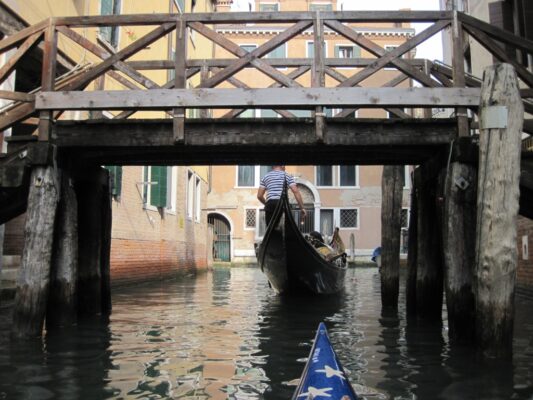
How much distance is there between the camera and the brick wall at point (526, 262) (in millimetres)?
7559

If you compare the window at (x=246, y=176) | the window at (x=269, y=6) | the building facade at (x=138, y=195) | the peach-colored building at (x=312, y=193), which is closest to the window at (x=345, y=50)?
the peach-colored building at (x=312, y=193)

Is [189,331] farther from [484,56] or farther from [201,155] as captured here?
[484,56]

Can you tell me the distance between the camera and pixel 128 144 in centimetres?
459

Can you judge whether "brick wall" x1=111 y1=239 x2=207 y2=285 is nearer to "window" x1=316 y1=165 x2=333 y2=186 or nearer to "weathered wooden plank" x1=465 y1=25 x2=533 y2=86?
"weathered wooden plank" x1=465 y1=25 x2=533 y2=86

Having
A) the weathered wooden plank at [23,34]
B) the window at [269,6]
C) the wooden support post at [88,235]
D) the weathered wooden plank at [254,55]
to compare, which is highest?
the window at [269,6]

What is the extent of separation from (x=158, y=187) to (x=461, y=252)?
7742mm

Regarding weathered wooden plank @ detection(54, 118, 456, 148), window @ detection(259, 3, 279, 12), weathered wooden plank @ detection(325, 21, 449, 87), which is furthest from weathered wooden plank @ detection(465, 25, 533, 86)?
window @ detection(259, 3, 279, 12)

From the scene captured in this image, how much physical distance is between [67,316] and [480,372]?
3.33 m

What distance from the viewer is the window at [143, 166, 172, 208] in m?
10.7

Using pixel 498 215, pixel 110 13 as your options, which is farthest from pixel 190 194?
pixel 498 215

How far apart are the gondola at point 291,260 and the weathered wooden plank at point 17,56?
3.38 meters

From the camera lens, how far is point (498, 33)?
14.3ft

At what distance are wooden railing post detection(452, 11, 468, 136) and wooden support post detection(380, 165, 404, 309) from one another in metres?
2.50

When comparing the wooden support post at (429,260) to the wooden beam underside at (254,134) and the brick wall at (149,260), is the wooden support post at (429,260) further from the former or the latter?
the brick wall at (149,260)
